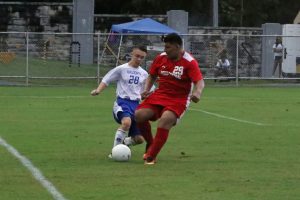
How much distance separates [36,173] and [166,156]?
2.60 m

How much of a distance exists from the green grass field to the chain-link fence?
38.1 feet

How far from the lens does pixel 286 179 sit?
10500 mm

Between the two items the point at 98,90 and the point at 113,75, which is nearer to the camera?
the point at 98,90

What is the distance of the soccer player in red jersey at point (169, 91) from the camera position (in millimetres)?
11711

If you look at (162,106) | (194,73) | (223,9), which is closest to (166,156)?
(162,106)

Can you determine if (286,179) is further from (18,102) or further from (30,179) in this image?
(18,102)

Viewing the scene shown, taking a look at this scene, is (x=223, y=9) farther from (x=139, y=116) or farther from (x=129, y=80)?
(x=139, y=116)

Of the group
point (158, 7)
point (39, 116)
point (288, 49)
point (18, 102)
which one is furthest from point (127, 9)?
point (39, 116)

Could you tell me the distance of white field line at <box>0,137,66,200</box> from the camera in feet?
30.5

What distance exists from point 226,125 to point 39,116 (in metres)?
4.47

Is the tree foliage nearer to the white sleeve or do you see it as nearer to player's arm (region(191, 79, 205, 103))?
the white sleeve

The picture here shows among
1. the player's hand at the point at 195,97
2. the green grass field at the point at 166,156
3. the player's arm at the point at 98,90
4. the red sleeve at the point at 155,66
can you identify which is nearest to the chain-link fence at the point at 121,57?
the green grass field at the point at 166,156

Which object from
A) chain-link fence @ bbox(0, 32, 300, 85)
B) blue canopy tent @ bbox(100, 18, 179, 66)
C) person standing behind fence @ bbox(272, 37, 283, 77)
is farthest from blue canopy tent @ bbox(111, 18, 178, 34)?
person standing behind fence @ bbox(272, 37, 283, 77)

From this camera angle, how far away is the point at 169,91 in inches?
472
